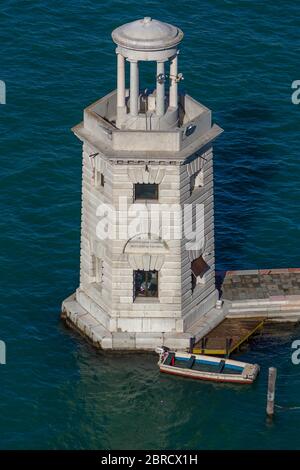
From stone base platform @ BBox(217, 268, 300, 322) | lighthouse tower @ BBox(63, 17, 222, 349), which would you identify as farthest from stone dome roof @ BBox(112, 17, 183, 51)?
stone base platform @ BBox(217, 268, 300, 322)

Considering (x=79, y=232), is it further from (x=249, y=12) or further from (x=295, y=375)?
(x=249, y=12)

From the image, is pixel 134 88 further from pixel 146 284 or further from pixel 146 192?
pixel 146 284

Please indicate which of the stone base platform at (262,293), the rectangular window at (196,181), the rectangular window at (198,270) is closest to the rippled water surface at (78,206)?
the stone base platform at (262,293)

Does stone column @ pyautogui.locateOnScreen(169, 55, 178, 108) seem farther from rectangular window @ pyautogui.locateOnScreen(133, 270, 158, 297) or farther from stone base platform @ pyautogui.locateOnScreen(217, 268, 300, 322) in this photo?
stone base platform @ pyautogui.locateOnScreen(217, 268, 300, 322)

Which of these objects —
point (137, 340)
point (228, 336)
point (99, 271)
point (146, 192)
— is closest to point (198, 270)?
point (228, 336)

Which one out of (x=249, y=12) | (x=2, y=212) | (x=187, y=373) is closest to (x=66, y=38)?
(x=249, y=12)

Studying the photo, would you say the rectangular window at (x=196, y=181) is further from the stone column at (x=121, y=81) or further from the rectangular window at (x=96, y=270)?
the rectangular window at (x=96, y=270)
